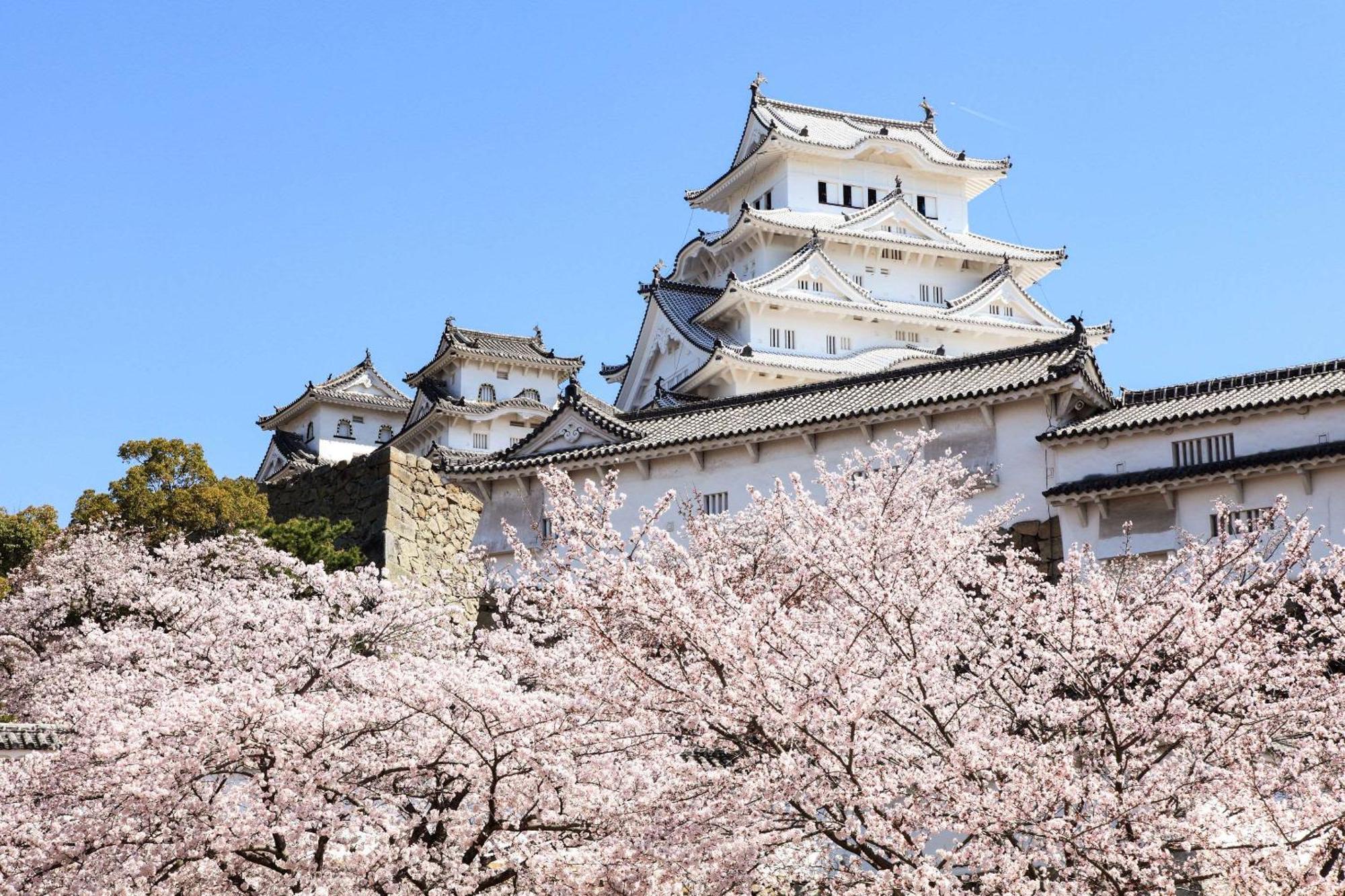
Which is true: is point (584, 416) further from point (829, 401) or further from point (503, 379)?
point (503, 379)

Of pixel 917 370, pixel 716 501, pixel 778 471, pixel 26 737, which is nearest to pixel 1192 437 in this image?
pixel 917 370

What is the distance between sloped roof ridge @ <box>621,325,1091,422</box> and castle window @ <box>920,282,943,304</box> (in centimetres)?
1657

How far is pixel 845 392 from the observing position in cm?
2488

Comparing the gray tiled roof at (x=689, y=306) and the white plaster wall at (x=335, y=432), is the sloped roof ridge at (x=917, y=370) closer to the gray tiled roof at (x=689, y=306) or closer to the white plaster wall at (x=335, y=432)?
the gray tiled roof at (x=689, y=306)

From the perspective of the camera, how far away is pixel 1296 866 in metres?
7.38

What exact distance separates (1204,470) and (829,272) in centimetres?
2025

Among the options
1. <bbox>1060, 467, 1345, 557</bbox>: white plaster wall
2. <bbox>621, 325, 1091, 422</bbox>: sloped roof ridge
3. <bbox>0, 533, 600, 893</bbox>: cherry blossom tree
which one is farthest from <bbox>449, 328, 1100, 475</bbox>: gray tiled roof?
<bbox>0, 533, 600, 893</bbox>: cherry blossom tree

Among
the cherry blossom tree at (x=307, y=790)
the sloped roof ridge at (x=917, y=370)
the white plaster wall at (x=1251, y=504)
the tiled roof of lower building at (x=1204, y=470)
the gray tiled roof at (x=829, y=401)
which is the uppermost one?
the sloped roof ridge at (x=917, y=370)

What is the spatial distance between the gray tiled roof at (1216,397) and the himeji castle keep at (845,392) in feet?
0.14

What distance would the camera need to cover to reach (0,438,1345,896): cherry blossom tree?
782 centimetres

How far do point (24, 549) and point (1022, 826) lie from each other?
25.0m

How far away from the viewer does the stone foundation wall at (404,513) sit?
25.5m

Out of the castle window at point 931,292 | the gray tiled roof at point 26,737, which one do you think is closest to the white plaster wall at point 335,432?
the castle window at point 931,292

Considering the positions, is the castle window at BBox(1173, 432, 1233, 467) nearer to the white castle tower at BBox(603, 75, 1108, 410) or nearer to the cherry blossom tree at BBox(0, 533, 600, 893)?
the cherry blossom tree at BBox(0, 533, 600, 893)
